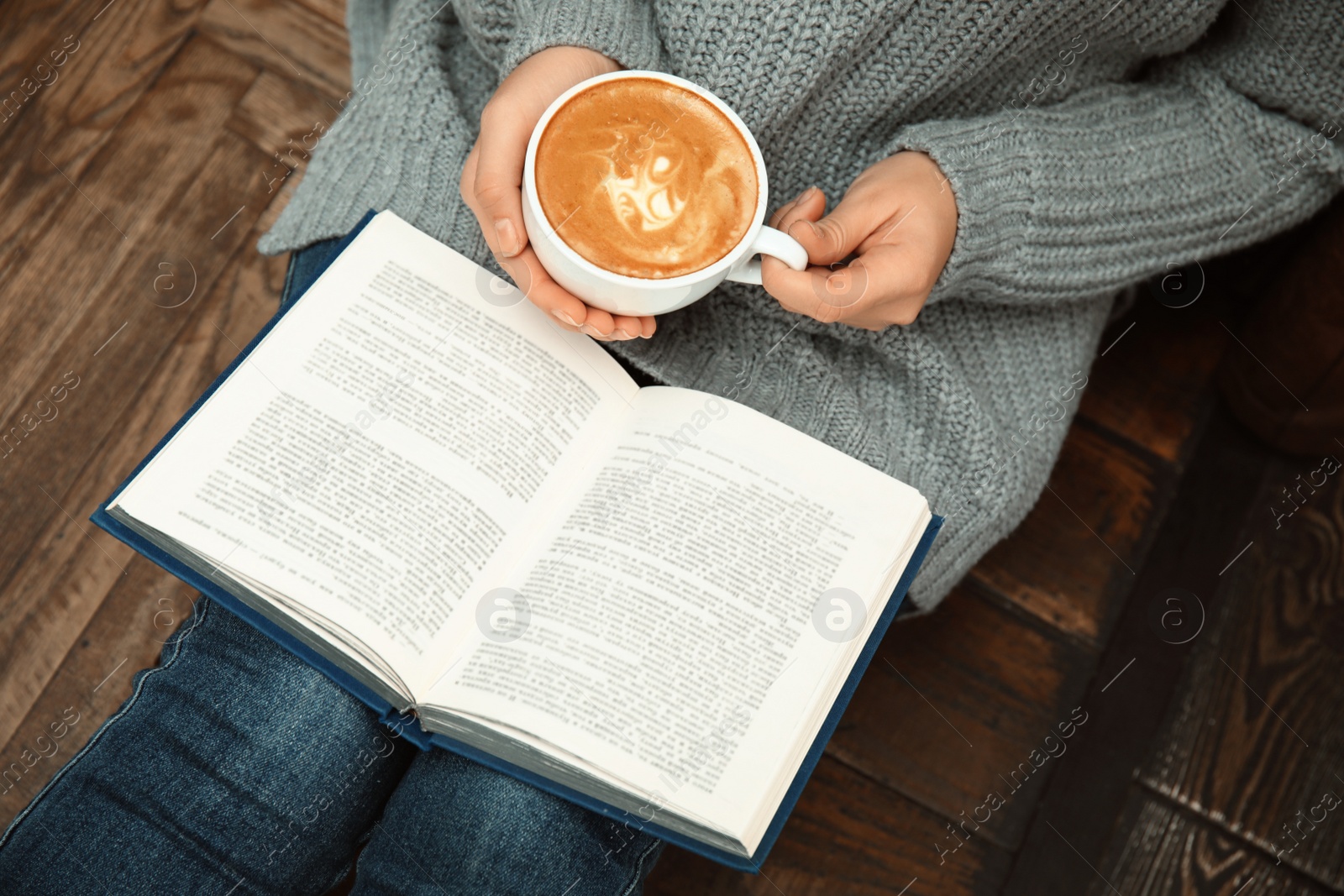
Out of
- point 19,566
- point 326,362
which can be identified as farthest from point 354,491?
point 19,566

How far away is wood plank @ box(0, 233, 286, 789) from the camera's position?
0.91 metres

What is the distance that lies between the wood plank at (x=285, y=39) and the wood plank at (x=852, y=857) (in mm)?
994

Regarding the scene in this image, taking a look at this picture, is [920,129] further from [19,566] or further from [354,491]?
[19,566]

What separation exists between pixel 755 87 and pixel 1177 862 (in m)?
0.94

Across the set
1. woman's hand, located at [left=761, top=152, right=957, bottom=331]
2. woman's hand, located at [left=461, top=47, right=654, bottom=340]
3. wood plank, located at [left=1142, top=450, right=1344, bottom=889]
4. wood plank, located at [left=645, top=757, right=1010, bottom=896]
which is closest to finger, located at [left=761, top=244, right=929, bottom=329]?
woman's hand, located at [left=761, top=152, right=957, bottom=331]

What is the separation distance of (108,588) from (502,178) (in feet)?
2.22

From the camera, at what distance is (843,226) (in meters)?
0.62

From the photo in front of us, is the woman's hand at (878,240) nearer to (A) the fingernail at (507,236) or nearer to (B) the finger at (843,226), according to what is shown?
(B) the finger at (843,226)

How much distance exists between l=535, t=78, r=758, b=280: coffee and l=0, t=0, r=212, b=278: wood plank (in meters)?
0.72

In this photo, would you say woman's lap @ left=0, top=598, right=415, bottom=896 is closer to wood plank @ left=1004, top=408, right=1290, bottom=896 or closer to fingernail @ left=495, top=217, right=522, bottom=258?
fingernail @ left=495, top=217, right=522, bottom=258

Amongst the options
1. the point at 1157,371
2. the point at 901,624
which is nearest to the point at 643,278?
the point at 901,624

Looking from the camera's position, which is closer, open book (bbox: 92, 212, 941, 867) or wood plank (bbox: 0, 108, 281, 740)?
open book (bbox: 92, 212, 941, 867)

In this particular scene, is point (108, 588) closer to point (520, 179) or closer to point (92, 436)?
point (92, 436)

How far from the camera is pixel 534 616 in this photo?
2.04ft
